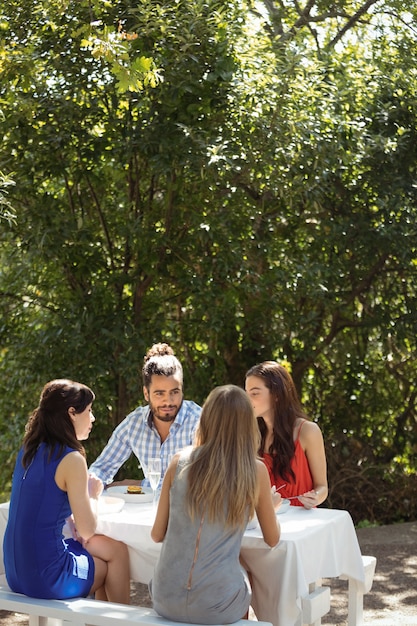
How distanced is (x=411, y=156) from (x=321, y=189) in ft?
4.05

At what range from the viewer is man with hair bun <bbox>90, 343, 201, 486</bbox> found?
4.81 m

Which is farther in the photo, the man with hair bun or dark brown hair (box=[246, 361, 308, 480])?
the man with hair bun

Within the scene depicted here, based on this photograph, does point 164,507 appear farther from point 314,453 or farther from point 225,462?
point 314,453

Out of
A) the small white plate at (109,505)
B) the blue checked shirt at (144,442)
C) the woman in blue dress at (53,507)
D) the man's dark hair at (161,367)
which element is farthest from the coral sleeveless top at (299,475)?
the woman in blue dress at (53,507)

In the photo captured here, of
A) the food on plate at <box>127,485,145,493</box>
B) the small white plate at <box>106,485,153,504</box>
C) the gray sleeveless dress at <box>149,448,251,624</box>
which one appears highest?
the food on plate at <box>127,485,145,493</box>

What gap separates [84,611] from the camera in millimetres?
3625

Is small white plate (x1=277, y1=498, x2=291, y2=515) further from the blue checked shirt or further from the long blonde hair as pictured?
the blue checked shirt

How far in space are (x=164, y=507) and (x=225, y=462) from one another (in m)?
0.31

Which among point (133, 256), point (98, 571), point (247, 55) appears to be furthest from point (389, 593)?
point (247, 55)

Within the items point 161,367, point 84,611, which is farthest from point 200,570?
point 161,367

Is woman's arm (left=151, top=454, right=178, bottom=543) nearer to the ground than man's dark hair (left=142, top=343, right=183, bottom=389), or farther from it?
nearer to the ground

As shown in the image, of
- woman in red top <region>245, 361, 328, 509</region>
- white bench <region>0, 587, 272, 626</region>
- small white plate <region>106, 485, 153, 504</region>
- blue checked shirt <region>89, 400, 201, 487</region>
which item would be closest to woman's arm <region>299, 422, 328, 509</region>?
woman in red top <region>245, 361, 328, 509</region>

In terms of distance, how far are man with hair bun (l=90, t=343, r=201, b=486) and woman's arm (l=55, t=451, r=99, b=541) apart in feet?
3.37

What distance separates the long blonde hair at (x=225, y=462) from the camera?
Answer: 340 centimetres
